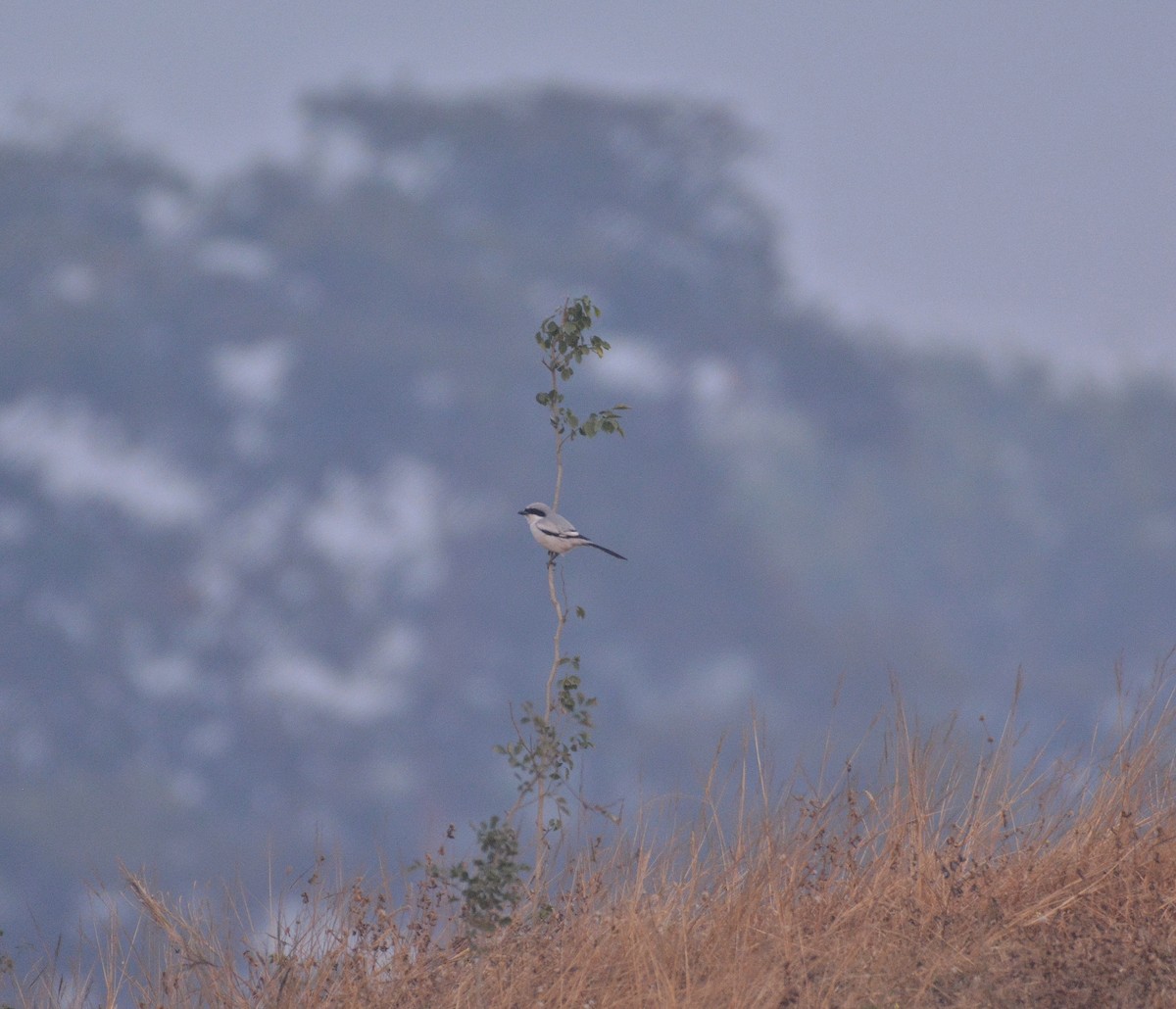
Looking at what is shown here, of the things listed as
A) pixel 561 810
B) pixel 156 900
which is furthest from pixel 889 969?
pixel 156 900

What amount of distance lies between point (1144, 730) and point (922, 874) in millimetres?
1225

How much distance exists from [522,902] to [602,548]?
4.84 feet

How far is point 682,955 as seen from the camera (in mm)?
5117

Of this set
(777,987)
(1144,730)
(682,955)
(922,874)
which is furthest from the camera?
(1144,730)

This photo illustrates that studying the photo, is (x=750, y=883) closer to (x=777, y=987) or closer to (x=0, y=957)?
(x=777, y=987)

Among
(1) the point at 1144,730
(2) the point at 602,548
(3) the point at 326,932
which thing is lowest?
(3) the point at 326,932

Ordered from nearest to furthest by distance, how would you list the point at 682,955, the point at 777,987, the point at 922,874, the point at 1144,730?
the point at 777,987, the point at 682,955, the point at 922,874, the point at 1144,730

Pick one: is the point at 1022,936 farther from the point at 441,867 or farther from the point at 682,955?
the point at 441,867

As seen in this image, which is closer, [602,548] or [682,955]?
[682,955]

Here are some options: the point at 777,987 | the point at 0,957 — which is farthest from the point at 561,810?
the point at 0,957

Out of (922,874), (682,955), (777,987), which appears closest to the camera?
(777,987)

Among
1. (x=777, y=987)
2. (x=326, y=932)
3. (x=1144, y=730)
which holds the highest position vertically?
(x=1144, y=730)

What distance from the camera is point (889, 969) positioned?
16.4 ft

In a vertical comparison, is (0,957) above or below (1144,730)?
below
